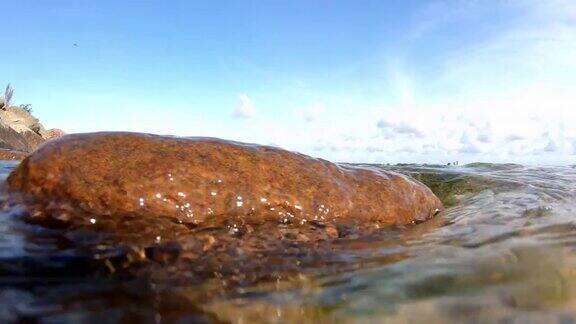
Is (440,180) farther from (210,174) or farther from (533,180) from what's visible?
(210,174)

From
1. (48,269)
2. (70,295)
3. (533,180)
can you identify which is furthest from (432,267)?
(533,180)

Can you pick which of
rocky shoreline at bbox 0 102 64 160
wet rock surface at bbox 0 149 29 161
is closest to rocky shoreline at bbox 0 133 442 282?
wet rock surface at bbox 0 149 29 161

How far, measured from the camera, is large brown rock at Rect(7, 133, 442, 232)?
381 cm

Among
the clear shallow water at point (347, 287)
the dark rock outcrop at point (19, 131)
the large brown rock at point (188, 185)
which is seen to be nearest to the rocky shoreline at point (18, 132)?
the dark rock outcrop at point (19, 131)

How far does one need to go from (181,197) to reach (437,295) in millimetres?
2311

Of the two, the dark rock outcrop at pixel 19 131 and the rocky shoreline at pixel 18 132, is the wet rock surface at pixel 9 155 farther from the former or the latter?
the dark rock outcrop at pixel 19 131

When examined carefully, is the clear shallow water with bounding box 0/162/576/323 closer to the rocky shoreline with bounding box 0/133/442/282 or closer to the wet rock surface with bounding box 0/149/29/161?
the rocky shoreline with bounding box 0/133/442/282

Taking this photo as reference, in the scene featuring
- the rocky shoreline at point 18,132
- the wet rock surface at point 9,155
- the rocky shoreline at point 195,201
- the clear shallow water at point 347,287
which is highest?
the rocky shoreline at point 18,132

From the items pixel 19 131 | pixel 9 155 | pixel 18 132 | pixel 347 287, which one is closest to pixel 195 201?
pixel 347 287

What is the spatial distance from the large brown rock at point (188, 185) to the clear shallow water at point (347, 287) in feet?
1.47

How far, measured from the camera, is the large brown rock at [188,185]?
3811 mm

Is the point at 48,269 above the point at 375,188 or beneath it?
beneath

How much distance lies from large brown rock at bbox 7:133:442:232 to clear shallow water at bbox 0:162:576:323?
0.45 meters

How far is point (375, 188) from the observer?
4.77 meters
